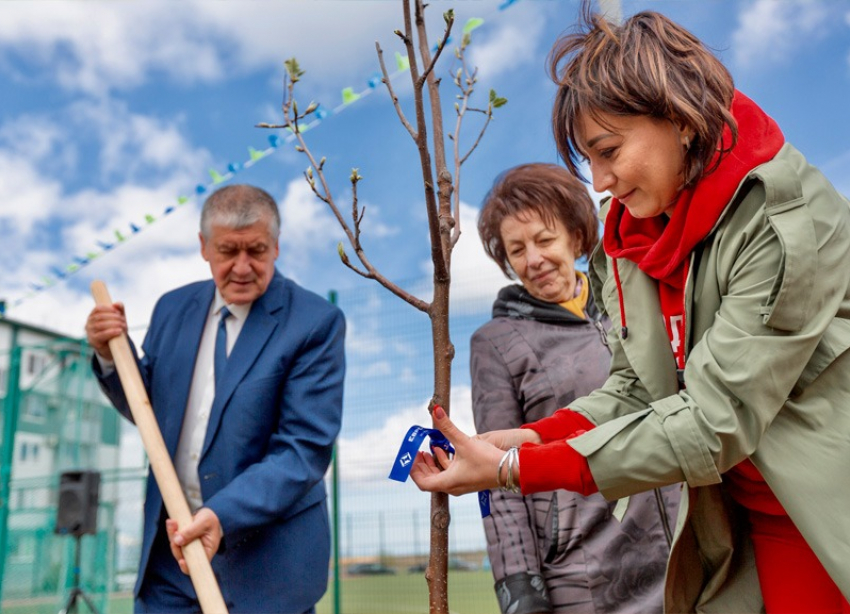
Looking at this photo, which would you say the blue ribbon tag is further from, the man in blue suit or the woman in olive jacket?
the man in blue suit

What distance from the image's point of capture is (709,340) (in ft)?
3.87

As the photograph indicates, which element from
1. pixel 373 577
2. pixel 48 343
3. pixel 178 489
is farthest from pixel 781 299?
pixel 48 343

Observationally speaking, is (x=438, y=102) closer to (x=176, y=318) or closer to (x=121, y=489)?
(x=176, y=318)

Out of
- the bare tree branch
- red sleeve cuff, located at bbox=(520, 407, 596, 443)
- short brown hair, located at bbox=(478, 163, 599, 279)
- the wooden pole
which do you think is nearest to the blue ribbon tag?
red sleeve cuff, located at bbox=(520, 407, 596, 443)

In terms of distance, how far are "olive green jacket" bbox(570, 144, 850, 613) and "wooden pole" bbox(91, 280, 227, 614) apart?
42.0 inches

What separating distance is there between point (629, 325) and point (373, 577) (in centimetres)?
384

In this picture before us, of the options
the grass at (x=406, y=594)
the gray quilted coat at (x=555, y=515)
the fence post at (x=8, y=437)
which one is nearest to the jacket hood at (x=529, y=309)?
the gray quilted coat at (x=555, y=515)

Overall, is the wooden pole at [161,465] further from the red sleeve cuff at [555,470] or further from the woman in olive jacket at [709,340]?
the red sleeve cuff at [555,470]

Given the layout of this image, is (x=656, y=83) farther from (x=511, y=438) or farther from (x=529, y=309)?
(x=529, y=309)

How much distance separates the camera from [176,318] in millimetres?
2486

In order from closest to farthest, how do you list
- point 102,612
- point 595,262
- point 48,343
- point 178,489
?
point 595,262
point 178,489
point 102,612
point 48,343

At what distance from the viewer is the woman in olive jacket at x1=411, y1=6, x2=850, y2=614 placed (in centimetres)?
111

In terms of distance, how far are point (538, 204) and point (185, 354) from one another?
1.05 meters

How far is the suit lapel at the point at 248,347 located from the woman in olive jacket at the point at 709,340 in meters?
1.03
